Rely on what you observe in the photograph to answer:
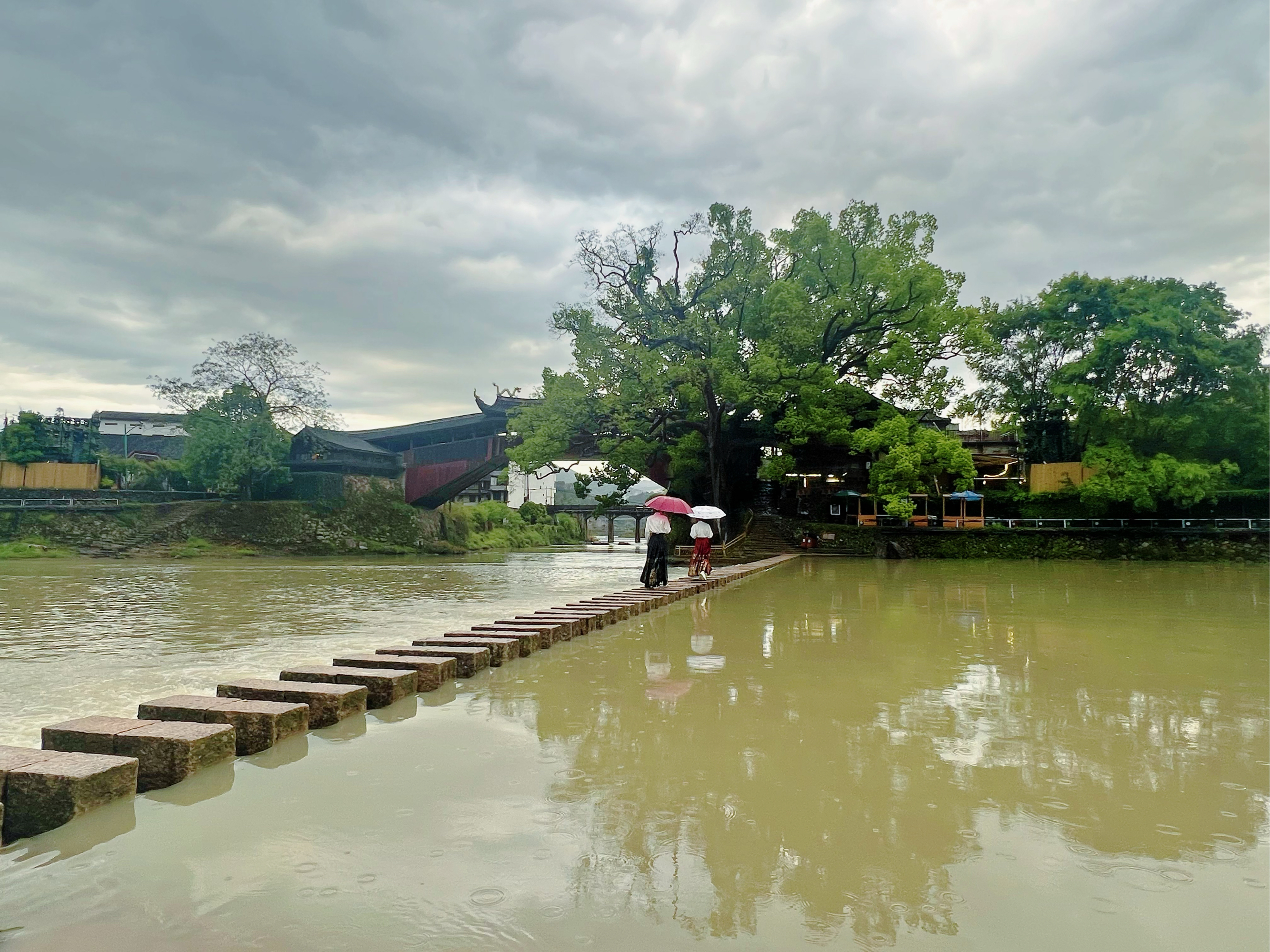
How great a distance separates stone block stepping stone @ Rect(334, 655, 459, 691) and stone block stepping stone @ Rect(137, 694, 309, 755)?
1.25 m

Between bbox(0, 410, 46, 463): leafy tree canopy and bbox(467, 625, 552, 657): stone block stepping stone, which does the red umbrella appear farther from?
bbox(0, 410, 46, 463): leafy tree canopy

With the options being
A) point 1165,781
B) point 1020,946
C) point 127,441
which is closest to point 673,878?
point 1020,946

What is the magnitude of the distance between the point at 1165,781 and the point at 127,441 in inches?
2577

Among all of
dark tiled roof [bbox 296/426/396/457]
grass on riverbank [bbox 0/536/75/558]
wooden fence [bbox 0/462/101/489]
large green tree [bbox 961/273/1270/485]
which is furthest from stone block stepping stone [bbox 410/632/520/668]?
wooden fence [bbox 0/462/101/489]

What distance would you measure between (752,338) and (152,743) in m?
26.4

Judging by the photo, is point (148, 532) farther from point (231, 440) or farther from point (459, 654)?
point (459, 654)

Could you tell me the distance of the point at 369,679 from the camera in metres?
5.32

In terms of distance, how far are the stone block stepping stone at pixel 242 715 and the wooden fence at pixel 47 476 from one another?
41548 mm

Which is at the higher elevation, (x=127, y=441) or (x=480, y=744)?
(x=127, y=441)

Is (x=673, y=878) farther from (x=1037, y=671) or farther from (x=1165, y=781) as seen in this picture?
(x=1037, y=671)

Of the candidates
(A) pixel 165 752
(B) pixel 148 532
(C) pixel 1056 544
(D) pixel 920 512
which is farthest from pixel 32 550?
(C) pixel 1056 544

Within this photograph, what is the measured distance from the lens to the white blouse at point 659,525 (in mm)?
13227

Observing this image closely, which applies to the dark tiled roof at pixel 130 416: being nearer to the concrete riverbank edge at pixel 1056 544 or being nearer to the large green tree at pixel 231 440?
the large green tree at pixel 231 440

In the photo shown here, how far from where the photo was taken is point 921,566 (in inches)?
978
